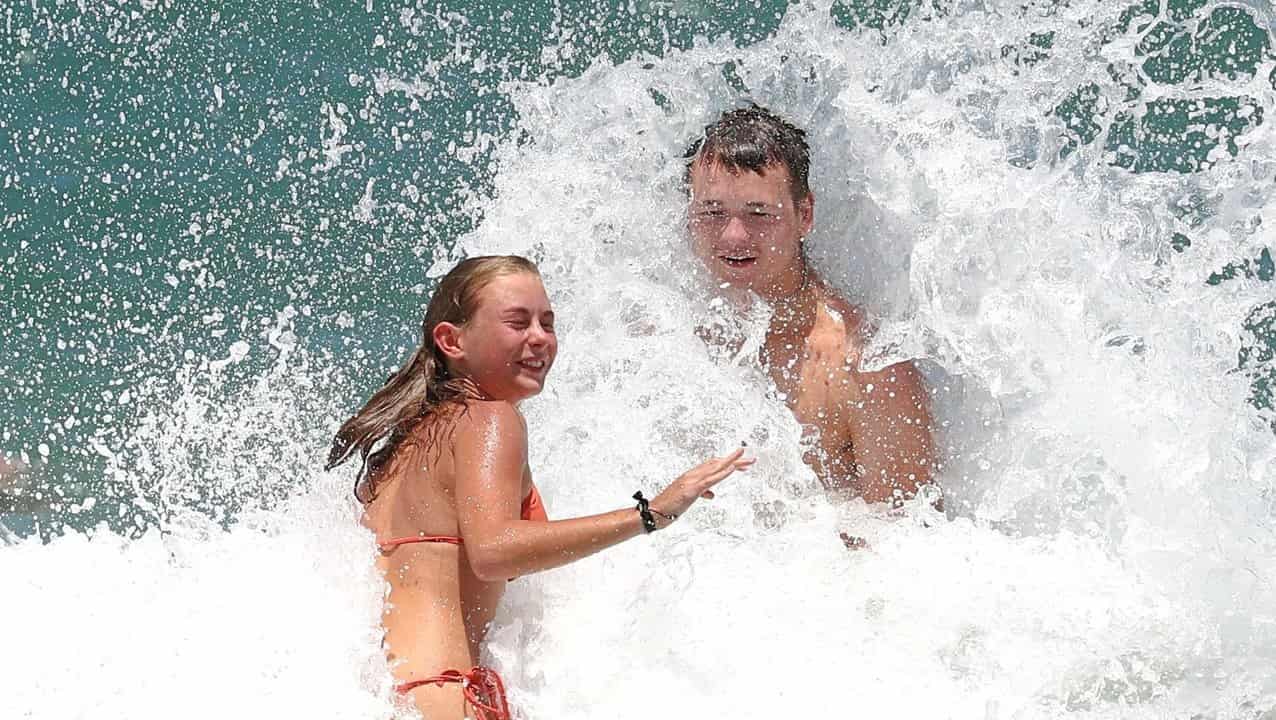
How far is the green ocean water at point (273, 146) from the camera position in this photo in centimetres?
838

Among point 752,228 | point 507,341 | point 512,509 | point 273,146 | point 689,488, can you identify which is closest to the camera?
point 689,488

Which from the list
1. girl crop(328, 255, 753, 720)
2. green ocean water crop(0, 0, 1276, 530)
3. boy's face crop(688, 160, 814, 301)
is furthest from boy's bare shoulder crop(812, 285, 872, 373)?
green ocean water crop(0, 0, 1276, 530)

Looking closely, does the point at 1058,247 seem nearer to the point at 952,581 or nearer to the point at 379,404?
the point at 952,581

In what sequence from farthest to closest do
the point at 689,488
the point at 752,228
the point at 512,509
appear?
the point at 752,228 < the point at 512,509 < the point at 689,488

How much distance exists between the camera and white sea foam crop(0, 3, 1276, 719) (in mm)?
3801

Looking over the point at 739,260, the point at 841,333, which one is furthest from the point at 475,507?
the point at 841,333

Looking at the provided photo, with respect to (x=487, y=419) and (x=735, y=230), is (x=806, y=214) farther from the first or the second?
(x=487, y=419)

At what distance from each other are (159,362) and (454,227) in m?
2.11

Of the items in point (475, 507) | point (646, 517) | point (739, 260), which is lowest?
point (646, 517)

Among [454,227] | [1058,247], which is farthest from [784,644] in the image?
[454,227]

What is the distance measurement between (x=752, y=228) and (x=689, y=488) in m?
1.46

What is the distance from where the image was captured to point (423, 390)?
3.86m

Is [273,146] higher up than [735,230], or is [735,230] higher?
[273,146]

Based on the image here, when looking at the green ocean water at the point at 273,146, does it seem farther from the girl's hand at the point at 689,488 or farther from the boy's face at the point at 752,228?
the girl's hand at the point at 689,488
